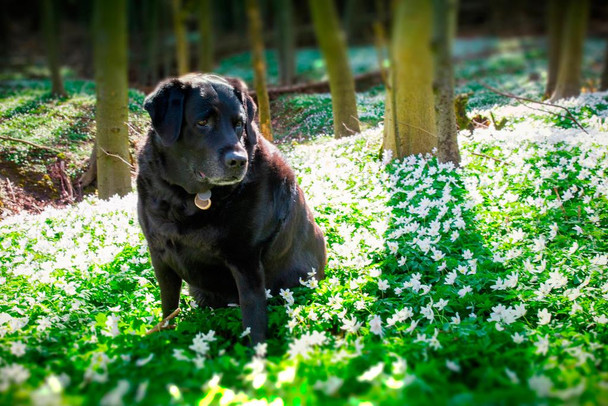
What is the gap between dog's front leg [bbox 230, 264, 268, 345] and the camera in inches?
152

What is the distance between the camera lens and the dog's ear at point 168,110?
391cm

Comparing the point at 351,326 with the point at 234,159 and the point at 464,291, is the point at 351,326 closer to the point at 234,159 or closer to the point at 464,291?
the point at 464,291

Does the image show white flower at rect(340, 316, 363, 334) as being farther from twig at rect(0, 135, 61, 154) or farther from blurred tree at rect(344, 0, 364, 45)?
blurred tree at rect(344, 0, 364, 45)

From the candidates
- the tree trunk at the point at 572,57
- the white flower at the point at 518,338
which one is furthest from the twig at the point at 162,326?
the tree trunk at the point at 572,57

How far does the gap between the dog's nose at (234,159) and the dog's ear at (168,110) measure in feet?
1.53

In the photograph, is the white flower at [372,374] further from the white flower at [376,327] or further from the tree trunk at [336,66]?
the tree trunk at [336,66]

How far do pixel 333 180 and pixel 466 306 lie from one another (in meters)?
3.45

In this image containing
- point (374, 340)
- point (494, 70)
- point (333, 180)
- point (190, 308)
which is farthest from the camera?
point (494, 70)

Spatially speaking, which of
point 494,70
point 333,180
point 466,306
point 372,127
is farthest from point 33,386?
point 494,70

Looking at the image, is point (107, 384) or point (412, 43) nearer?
point (107, 384)

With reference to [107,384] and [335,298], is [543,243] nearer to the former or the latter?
[335,298]

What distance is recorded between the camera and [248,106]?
431 cm

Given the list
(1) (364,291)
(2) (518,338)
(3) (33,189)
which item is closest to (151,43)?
(3) (33,189)

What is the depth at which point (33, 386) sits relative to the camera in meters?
2.51
